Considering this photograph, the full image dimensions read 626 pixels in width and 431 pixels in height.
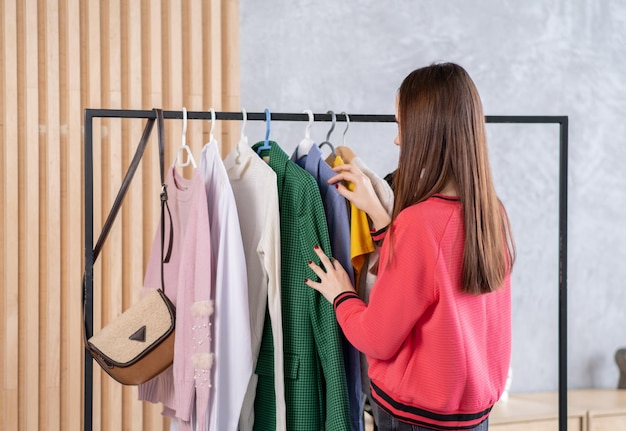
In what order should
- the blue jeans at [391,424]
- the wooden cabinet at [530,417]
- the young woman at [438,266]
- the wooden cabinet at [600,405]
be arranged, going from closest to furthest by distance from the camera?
the young woman at [438,266] → the blue jeans at [391,424] → the wooden cabinet at [530,417] → the wooden cabinet at [600,405]

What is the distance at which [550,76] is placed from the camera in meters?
3.58

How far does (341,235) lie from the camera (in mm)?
1923

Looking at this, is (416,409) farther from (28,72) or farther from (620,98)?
(620,98)

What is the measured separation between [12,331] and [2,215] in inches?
18.4

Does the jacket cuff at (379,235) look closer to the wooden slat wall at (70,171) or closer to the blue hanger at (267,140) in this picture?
the blue hanger at (267,140)

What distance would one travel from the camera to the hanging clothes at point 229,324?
1.81 metres

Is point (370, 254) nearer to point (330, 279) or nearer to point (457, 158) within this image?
point (330, 279)

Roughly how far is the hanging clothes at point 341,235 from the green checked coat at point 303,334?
0.07 metres

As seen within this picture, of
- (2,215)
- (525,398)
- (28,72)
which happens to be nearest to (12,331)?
(2,215)

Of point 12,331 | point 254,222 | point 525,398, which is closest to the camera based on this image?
point 254,222

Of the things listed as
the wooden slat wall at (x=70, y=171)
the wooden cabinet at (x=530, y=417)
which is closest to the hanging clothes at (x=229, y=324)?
the wooden slat wall at (x=70, y=171)

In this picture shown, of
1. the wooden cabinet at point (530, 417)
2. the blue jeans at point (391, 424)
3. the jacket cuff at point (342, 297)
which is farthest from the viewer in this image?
the wooden cabinet at point (530, 417)

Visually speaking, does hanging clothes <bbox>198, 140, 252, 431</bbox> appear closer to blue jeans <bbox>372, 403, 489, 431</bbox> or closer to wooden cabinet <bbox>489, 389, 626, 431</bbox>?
blue jeans <bbox>372, 403, 489, 431</bbox>

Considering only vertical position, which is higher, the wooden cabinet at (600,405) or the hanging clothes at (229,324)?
the hanging clothes at (229,324)
